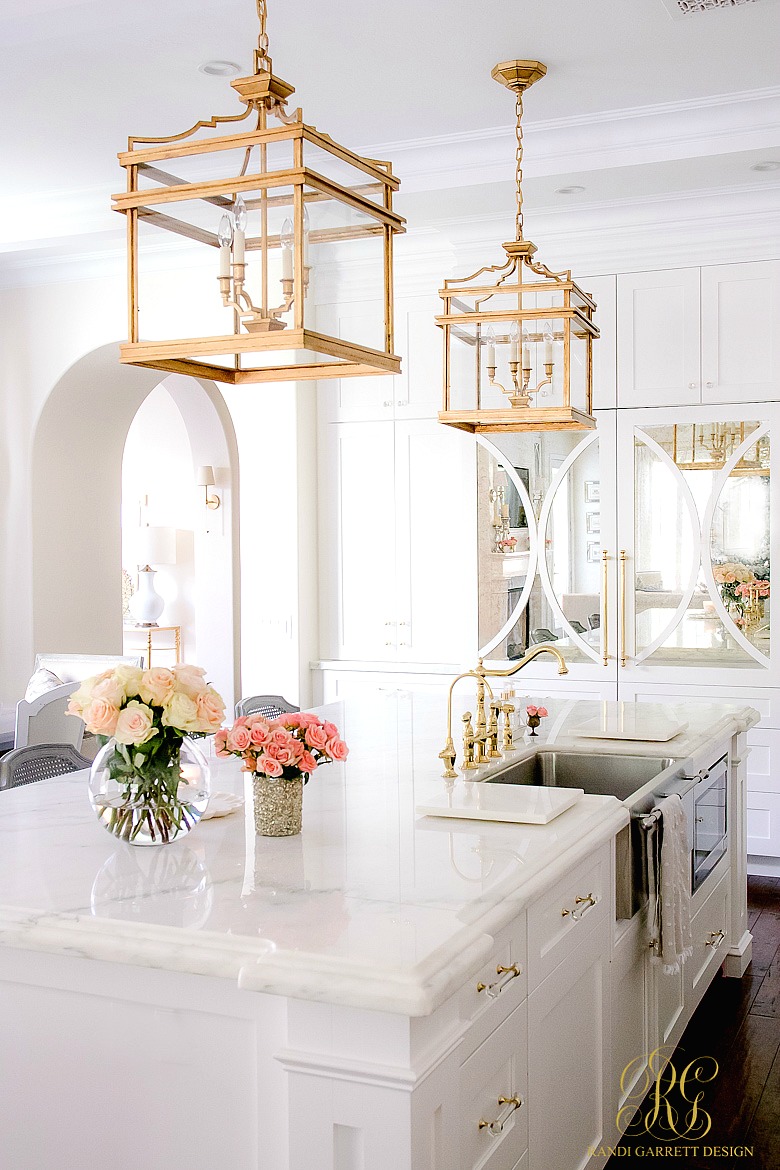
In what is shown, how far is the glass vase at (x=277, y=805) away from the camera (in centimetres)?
220

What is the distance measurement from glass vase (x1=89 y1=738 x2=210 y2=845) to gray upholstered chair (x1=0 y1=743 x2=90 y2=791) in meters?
1.15

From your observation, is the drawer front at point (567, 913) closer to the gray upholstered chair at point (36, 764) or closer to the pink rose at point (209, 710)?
the pink rose at point (209, 710)

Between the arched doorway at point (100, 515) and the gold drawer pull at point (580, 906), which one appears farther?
the arched doorway at point (100, 515)

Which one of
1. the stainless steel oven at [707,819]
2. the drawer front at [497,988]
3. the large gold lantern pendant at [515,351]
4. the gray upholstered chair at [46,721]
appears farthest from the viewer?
the gray upholstered chair at [46,721]

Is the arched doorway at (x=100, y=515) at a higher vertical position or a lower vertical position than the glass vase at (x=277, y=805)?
higher

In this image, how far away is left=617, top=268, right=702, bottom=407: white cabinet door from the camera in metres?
5.14

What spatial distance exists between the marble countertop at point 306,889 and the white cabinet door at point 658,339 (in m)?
2.99

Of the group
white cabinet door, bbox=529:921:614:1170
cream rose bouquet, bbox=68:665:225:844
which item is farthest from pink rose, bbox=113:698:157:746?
white cabinet door, bbox=529:921:614:1170

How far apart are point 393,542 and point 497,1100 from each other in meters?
4.13

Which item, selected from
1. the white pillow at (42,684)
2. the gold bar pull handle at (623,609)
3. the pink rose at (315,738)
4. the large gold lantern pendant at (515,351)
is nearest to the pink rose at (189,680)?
the pink rose at (315,738)

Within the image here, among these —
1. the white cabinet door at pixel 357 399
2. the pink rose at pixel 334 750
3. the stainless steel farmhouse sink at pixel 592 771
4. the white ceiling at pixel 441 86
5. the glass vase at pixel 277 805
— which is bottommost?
the stainless steel farmhouse sink at pixel 592 771

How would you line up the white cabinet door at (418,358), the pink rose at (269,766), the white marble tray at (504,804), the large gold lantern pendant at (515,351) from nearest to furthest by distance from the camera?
the pink rose at (269,766) → the white marble tray at (504,804) → the large gold lantern pendant at (515,351) → the white cabinet door at (418,358)

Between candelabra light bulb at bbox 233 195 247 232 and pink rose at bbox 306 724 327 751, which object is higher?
candelabra light bulb at bbox 233 195 247 232

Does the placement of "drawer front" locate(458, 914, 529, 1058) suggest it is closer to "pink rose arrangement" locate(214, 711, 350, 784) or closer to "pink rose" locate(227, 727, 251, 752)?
"pink rose arrangement" locate(214, 711, 350, 784)
